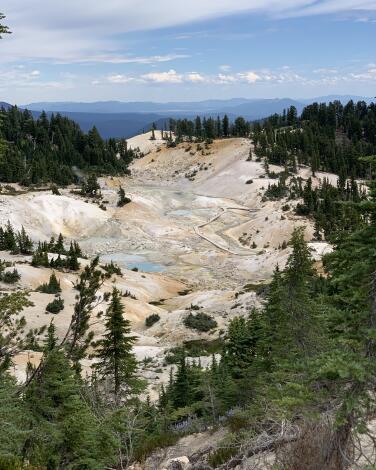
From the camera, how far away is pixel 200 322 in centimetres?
4622

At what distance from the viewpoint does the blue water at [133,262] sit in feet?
241

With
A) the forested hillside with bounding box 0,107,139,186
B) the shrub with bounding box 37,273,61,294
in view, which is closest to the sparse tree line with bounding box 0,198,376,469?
the shrub with bounding box 37,273,61,294

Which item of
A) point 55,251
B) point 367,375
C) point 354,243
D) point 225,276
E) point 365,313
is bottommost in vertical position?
point 225,276

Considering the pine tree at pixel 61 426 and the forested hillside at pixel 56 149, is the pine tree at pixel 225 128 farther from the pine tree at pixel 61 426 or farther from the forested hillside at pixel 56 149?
the pine tree at pixel 61 426

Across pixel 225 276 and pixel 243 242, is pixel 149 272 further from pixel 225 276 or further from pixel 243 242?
pixel 243 242

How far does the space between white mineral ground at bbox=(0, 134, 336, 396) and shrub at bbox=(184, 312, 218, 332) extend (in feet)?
2.47

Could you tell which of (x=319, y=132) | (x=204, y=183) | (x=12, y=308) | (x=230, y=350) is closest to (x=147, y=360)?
(x=230, y=350)

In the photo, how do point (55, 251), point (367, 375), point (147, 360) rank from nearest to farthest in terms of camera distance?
point (367, 375), point (147, 360), point (55, 251)

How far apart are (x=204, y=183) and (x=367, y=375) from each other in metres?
117

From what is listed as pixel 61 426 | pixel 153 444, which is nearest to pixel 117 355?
pixel 153 444

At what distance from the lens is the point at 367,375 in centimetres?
779

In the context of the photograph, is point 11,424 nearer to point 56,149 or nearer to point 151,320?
point 151,320

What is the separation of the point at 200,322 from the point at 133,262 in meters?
31.7

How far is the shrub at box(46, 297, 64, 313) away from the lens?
1720 inches
